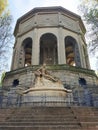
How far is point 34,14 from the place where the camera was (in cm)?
2236

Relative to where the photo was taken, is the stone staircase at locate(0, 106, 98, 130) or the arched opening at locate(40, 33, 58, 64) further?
the arched opening at locate(40, 33, 58, 64)

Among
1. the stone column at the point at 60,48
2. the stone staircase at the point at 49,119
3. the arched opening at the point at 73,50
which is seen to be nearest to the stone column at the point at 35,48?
the stone column at the point at 60,48

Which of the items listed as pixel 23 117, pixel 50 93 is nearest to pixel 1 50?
pixel 50 93

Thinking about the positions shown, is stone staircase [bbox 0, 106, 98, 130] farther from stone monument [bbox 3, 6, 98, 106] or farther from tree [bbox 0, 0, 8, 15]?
tree [bbox 0, 0, 8, 15]

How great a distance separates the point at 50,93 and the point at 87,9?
25.2ft

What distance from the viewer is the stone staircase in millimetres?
6590

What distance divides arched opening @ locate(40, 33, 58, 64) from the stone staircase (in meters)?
13.8

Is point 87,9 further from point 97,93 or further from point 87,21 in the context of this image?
point 97,93

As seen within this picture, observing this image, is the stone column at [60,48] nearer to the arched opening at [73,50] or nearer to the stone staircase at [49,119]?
the arched opening at [73,50]

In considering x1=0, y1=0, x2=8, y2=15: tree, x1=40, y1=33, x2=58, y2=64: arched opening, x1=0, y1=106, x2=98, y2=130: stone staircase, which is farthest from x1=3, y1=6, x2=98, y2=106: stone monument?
x1=0, y1=0, x2=8, y2=15: tree

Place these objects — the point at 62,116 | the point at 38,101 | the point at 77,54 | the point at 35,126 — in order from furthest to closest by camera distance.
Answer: the point at 77,54 → the point at 38,101 → the point at 62,116 → the point at 35,126

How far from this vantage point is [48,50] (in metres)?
23.8

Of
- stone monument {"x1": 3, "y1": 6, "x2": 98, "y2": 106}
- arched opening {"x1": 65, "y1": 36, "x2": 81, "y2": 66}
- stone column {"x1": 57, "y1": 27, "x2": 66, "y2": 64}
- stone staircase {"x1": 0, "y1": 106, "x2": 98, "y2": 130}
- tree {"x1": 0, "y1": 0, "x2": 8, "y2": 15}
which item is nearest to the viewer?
stone staircase {"x1": 0, "y1": 106, "x2": 98, "y2": 130}

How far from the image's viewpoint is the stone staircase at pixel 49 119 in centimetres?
659
